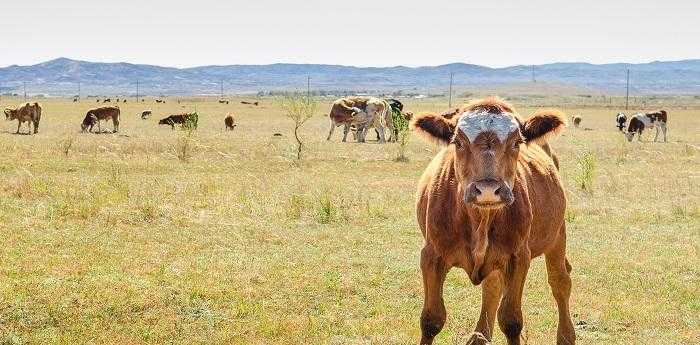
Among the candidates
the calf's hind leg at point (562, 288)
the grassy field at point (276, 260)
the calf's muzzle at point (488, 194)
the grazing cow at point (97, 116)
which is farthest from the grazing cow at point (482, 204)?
the grazing cow at point (97, 116)

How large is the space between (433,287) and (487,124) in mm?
1543

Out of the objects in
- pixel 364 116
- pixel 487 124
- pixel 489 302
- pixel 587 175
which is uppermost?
pixel 487 124

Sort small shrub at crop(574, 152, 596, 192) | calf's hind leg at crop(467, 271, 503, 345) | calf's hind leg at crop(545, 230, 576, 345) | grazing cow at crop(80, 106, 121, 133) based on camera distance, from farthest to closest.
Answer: grazing cow at crop(80, 106, 121, 133), small shrub at crop(574, 152, 596, 192), calf's hind leg at crop(545, 230, 576, 345), calf's hind leg at crop(467, 271, 503, 345)

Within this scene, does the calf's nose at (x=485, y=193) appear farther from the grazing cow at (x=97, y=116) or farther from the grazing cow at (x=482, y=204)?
the grazing cow at (x=97, y=116)

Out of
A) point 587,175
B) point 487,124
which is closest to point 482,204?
point 487,124

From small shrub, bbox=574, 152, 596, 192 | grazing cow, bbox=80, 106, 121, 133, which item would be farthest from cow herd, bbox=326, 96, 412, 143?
small shrub, bbox=574, 152, 596, 192

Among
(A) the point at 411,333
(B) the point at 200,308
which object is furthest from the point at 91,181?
(A) the point at 411,333

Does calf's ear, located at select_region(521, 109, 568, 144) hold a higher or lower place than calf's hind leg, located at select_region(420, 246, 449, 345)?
higher

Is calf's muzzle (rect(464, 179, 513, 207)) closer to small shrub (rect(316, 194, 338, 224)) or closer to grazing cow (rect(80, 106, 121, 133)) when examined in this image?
small shrub (rect(316, 194, 338, 224))

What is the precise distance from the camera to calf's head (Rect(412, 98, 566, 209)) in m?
5.39

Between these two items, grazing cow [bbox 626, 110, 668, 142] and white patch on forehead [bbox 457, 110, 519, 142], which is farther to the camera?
grazing cow [bbox 626, 110, 668, 142]

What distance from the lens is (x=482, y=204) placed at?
5395mm

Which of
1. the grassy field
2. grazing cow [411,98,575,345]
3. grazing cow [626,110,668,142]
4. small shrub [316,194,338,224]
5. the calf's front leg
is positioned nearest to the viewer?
grazing cow [411,98,575,345]

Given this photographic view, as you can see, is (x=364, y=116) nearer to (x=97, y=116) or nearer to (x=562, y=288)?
(x=97, y=116)
